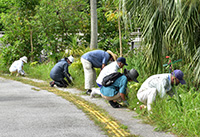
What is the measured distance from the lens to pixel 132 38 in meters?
18.2

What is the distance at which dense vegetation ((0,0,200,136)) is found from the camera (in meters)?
7.56

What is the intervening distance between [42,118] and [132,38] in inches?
423

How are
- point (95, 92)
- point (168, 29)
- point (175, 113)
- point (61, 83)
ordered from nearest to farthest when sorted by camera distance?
1. point (175, 113)
2. point (168, 29)
3. point (95, 92)
4. point (61, 83)

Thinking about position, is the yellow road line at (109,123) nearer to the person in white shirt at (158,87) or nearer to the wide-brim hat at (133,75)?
the person in white shirt at (158,87)

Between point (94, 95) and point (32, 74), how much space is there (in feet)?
29.6

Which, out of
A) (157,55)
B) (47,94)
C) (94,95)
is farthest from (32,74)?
(157,55)

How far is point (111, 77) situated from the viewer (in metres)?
9.23

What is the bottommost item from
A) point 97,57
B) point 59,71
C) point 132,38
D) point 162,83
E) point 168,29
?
point 59,71

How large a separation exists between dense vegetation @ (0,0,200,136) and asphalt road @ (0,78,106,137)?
1.41 meters

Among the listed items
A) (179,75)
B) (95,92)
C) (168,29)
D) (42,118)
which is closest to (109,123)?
(42,118)

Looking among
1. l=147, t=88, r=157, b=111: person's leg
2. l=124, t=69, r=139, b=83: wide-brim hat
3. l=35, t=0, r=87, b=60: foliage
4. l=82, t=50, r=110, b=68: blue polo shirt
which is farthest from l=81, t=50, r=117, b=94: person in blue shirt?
l=35, t=0, r=87, b=60: foliage

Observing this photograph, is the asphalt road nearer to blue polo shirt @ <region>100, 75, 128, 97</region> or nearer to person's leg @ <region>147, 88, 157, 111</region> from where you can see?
blue polo shirt @ <region>100, 75, 128, 97</region>

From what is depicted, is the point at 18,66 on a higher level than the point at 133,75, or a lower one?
lower

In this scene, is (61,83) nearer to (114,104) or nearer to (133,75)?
(114,104)
